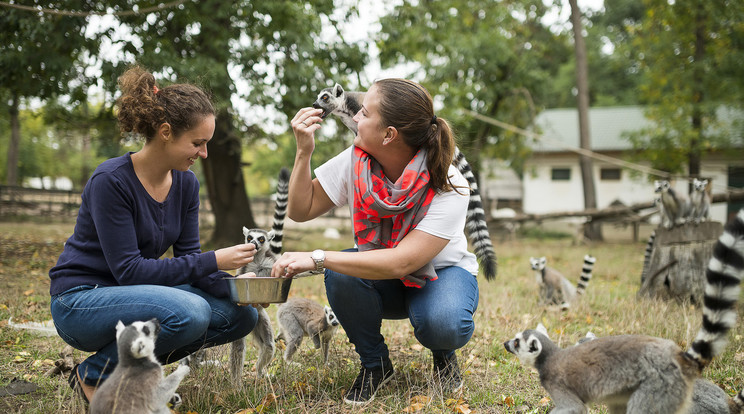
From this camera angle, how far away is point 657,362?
1951mm

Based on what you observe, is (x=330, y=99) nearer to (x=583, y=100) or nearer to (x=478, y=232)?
(x=478, y=232)

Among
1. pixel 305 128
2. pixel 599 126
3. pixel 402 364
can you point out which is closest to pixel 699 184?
pixel 402 364

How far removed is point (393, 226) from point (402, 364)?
1087mm

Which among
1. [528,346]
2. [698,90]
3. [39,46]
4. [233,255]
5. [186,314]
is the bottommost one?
[528,346]

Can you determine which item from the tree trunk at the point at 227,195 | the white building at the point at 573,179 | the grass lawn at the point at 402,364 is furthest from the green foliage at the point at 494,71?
the grass lawn at the point at 402,364

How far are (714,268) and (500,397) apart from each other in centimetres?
124

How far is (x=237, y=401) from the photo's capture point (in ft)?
8.18

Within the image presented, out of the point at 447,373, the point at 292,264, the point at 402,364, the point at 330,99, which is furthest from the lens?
the point at 330,99

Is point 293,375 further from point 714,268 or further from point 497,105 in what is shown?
point 497,105

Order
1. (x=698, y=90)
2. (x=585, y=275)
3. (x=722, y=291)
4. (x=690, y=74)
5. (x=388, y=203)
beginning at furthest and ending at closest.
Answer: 1. (x=698, y=90)
2. (x=690, y=74)
3. (x=585, y=275)
4. (x=388, y=203)
5. (x=722, y=291)

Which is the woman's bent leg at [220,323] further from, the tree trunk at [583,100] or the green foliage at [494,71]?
the tree trunk at [583,100]

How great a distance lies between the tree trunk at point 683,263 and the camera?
5.27m

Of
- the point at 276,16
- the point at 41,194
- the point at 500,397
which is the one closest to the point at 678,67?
the point at 276,16

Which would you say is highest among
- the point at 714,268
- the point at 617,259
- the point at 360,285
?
the point at 714,268
